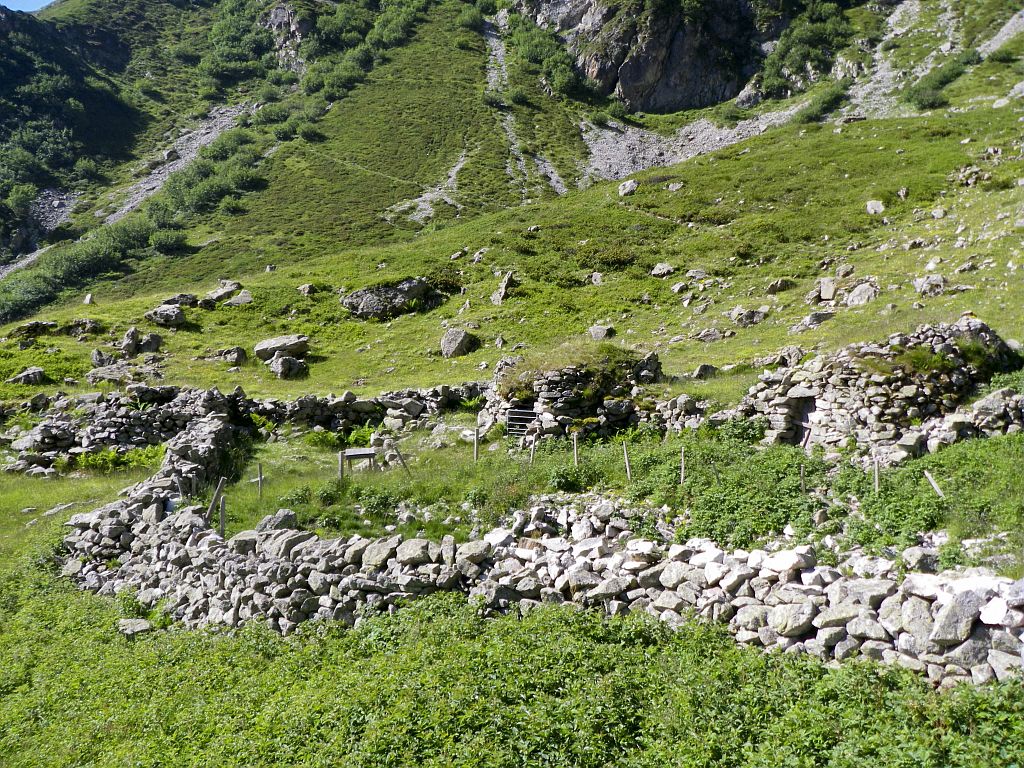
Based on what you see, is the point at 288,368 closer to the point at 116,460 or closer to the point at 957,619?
the point at 116,460

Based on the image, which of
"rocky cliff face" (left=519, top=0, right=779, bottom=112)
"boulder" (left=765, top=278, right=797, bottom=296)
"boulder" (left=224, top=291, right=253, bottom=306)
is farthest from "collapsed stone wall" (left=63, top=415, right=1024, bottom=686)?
"rocky cliff face" (left=519, top=0, right=779, bottom=112)

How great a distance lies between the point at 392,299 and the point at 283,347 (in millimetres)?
11352

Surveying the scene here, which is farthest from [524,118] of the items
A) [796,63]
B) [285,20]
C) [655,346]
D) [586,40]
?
[655,346]

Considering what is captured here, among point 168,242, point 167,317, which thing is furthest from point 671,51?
point 167,317

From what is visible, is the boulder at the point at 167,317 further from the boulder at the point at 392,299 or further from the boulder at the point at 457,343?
the boulder at the point at 457,343

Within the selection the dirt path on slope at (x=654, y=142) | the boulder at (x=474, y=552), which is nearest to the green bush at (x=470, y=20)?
the dirt path on slope at (x=654, y=142)

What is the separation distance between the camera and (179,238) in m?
89.3

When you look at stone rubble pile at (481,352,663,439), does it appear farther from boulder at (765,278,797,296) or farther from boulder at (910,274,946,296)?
boulder at (765,278,797,296)

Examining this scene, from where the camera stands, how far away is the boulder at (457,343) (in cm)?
4028

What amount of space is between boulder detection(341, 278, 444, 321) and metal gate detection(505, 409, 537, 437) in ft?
97.2

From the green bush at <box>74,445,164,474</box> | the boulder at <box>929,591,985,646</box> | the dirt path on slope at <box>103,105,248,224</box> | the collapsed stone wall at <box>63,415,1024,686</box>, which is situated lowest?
the green bush at <box>74,445,164,474</box>

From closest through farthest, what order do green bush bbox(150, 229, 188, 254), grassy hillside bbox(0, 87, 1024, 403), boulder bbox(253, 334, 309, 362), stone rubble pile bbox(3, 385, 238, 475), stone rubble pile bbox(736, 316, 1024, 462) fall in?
stone rubble pile bbox(736, 316, 1024, 462)
stone rubble pile bbox(3, 385, 238, 475)
grassy hillside bbox(0, 87, 1024, 403)
boulder bbox(253, 334, 309, 362)
green bush bbox(150, 229, 188, 254)

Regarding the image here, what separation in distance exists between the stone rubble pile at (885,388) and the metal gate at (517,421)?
784 cm

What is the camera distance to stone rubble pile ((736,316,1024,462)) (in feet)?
50.4
